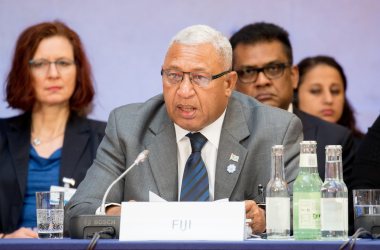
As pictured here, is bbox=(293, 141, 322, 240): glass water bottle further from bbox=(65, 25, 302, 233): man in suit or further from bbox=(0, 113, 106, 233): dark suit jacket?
bbox=(0, 113, 106, 233): dark suit jacket

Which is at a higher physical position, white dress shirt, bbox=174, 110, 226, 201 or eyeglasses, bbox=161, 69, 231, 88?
eyeglasses, bbox=161, 69, 231, 88

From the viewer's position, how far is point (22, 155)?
5.17 metres

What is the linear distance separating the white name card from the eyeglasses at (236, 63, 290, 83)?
8.00 feet

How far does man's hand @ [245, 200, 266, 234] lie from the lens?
3.36m

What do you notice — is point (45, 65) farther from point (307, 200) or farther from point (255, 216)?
point (307, 200)

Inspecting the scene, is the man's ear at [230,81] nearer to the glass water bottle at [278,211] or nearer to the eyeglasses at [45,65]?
the glass water bottle at [278,211]

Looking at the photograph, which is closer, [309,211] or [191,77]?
[309,211]

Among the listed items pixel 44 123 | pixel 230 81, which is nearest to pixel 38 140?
pixel 44 123

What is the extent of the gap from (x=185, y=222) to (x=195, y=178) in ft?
3.31

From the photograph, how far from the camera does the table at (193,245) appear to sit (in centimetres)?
269

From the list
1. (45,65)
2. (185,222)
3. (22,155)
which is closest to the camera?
(185,222)

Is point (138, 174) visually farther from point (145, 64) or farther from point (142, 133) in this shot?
point (145, 64)

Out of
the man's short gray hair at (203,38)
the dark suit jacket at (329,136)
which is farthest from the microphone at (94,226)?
the dark suit jacket at (329,136)

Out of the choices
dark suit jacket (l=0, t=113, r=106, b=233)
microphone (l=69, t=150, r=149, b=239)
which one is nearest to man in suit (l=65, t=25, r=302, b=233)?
microphone (l=69, t=150, r=149, b=239)
